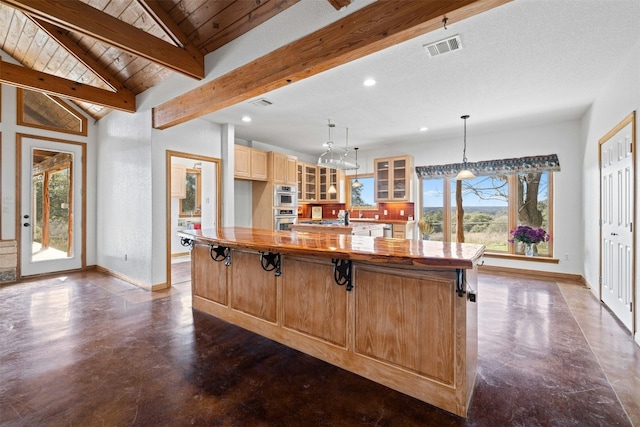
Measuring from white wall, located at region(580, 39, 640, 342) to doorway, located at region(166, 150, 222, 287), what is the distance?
5238 millimetres

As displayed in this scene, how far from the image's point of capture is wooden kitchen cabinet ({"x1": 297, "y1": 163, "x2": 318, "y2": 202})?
286 inches

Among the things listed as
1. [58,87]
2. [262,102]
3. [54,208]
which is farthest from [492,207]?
[54,208]

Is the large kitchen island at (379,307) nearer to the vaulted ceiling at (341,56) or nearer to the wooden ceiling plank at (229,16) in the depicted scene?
the vaulted ceiling at (341,56)

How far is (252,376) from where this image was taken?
215cm

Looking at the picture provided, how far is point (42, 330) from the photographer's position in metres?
2.91

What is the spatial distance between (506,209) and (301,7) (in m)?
5.13

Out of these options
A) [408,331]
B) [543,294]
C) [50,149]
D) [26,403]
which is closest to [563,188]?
[543,294]

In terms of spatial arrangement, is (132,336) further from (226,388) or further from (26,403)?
(226,388)

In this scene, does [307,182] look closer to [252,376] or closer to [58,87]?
[58,87]

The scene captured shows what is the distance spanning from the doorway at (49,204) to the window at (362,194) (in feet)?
18.5

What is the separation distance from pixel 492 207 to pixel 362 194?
2.89 meters

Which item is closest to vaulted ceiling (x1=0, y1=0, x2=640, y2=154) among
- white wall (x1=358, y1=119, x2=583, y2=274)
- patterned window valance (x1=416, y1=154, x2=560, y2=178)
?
white wall (x1=358, y1=119, x2=583, y2=274)

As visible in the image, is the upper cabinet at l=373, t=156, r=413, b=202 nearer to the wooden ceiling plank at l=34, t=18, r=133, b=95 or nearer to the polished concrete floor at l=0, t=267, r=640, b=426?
the polished concrete floor at l=0, t=267, r=640, b=426

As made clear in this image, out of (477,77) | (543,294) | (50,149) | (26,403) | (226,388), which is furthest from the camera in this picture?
(50,149)
